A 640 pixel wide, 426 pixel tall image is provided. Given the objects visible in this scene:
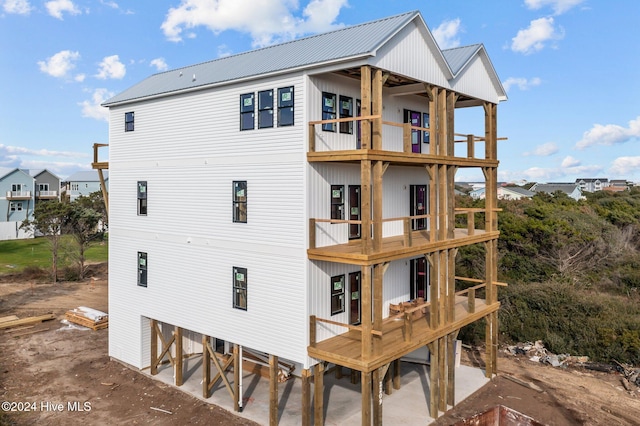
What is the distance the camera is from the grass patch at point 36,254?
41844mm

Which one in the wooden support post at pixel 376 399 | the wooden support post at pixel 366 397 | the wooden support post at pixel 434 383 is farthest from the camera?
the wooden support post at pixel 434 383

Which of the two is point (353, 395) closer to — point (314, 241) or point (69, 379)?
point (314, 241)

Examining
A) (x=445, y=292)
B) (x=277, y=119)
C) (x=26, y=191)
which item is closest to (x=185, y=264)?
(x=277, y=119)

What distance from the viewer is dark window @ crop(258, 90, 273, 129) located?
1462 cm

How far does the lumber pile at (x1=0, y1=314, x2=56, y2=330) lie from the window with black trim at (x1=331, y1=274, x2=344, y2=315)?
791 inches

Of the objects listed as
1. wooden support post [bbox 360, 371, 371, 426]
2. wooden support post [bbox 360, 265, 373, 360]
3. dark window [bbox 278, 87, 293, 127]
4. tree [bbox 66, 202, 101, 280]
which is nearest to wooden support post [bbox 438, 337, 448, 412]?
wooden support post [bbox 360, 371, 371, 426]

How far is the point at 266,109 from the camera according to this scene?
1472 cm

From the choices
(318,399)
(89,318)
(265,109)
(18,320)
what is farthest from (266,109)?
(18,320)

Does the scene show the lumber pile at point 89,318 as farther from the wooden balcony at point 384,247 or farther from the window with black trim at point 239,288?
the wooden balcony at point 384,247

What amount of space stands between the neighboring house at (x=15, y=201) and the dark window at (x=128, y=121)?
49.3 m

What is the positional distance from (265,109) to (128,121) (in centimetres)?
804

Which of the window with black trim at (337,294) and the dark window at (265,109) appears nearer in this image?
the dark window at (265,109)

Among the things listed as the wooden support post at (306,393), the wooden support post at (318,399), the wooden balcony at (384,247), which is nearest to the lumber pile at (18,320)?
the wooden support post at (306,393)

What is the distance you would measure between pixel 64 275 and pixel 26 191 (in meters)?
32.2
